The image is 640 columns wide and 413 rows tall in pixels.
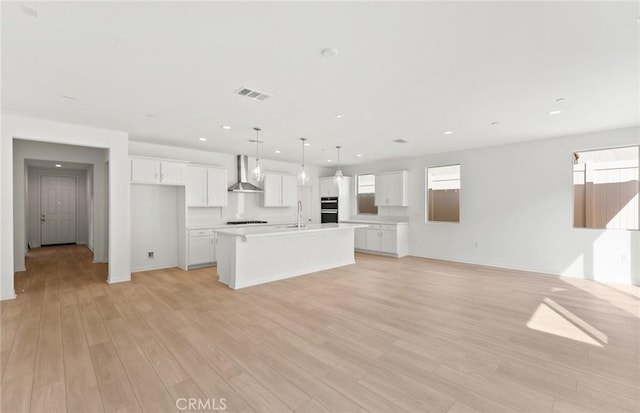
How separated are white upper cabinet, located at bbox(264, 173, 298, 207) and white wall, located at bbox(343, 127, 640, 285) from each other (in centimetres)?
361

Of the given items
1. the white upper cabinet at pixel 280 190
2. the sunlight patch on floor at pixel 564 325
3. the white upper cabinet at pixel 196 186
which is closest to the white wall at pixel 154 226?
the white upper cabinet at pixel 196 186

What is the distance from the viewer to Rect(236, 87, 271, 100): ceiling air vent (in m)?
3.37

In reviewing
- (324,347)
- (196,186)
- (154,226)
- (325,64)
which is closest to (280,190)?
(196,186)

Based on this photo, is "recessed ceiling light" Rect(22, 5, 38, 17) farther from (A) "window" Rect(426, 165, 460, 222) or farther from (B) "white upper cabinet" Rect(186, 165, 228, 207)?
(A) "window" Rect(426, 165, 460, 222)

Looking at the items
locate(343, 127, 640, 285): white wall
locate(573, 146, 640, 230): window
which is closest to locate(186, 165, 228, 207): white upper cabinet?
locate(343, 127, 640, 285): white wall

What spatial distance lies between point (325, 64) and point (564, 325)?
12.7 feet

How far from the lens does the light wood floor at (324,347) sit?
206cm

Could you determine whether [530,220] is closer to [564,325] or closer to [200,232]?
[564,325]

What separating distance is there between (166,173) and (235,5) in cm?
488

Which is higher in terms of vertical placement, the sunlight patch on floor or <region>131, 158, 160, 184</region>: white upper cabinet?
<region>131, 158, 160, 184</region>: white upper cabinet

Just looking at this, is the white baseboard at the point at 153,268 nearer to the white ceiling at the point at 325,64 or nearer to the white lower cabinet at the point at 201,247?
the white lower cabinet at the point at 201,247

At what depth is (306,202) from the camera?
30.5ft

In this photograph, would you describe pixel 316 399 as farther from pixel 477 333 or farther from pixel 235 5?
pixel 235 5

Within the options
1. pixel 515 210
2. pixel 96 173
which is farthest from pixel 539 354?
pixel 96 173
